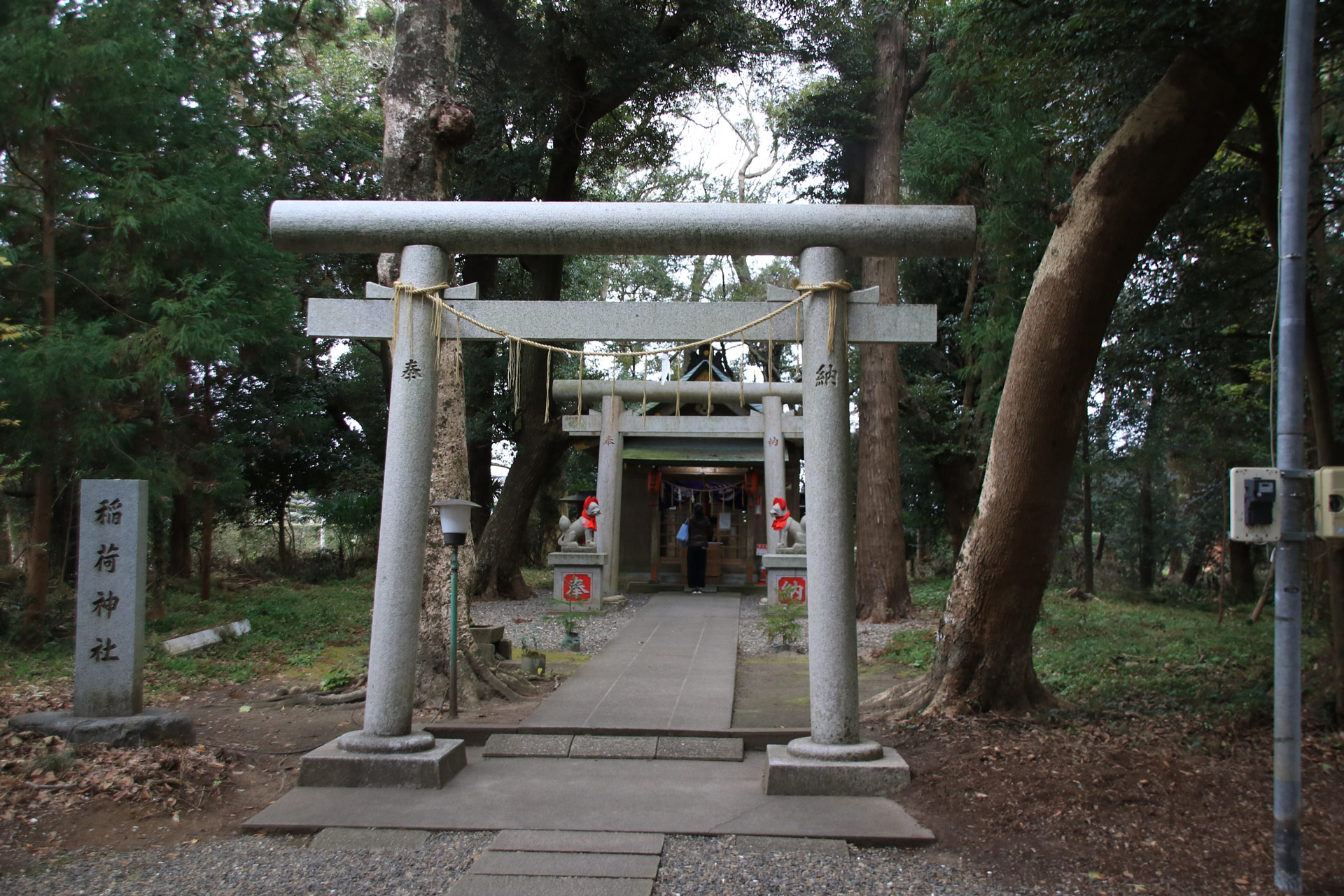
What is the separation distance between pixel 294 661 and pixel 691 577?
9.23 meters

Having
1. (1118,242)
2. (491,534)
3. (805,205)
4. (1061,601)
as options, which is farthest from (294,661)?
(1061,601)

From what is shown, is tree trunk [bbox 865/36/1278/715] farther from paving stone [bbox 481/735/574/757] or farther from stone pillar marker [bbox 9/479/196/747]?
stone pillar marker [bbox 9/479/196/747]

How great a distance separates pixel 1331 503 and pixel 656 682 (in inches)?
220

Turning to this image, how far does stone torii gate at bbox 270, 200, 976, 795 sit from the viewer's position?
5125mm

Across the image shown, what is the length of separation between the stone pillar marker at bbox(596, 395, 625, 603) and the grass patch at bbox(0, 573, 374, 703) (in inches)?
156

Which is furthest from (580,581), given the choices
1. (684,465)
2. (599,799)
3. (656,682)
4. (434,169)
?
(599,799)

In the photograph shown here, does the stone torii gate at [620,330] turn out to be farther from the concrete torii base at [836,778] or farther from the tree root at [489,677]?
the tree root at [489,677]

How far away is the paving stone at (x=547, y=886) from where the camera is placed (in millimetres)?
3812

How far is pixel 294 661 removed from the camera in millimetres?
9562

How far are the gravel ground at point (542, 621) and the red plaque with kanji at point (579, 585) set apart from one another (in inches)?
15.0

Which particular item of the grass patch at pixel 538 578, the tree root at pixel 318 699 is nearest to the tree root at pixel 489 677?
the tree root at pixel 318 699

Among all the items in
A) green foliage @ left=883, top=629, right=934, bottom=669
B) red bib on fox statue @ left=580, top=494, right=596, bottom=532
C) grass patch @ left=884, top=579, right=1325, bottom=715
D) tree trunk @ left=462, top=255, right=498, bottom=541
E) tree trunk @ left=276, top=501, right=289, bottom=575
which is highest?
tree trunk @ left=462, top=255, right=498, bottom=541

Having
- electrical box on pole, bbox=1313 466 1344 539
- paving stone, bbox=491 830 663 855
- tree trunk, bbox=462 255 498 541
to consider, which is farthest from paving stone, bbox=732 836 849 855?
tree trunk, bbox=462 255 498 541

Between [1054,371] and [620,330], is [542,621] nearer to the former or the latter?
[620,330]
